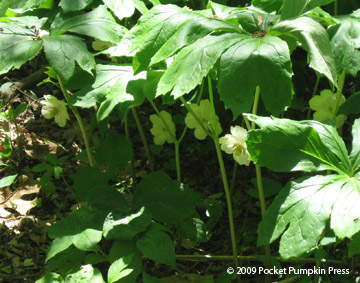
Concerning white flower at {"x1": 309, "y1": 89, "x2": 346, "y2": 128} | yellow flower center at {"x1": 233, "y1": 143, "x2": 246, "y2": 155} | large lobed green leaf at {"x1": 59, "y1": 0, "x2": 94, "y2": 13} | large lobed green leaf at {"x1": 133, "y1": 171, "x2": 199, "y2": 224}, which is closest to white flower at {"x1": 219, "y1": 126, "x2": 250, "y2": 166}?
yellow flower center at {"x1": 233, "y1": 143, "x2": 246, "y2": 155}

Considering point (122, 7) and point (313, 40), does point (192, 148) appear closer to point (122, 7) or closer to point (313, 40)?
→ point (122, 7)

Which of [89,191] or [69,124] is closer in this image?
[89,191]

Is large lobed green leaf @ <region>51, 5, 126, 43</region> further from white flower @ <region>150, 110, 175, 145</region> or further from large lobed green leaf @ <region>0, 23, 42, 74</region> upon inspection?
white flower @ <region>150, 110, 175, 145</region>

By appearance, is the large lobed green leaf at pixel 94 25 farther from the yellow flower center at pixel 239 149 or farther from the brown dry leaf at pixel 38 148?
the brown dry leaf at pixel 38 148

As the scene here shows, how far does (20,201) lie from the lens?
220 cm

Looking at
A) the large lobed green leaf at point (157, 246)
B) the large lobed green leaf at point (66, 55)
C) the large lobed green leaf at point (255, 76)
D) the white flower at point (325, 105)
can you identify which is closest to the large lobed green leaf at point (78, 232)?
Answer: the large lobed green leaf at point (157, 246)

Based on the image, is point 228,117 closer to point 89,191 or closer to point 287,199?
point 89,191

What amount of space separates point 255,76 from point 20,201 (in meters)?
1.43

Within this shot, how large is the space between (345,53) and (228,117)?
994 mm

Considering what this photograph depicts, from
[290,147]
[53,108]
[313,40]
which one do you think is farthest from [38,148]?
[313,40]

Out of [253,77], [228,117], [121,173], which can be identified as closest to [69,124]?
[121,173]

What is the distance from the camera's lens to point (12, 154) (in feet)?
8.02

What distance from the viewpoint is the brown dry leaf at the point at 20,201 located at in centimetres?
215

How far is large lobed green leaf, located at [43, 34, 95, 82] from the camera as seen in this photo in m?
1.60
